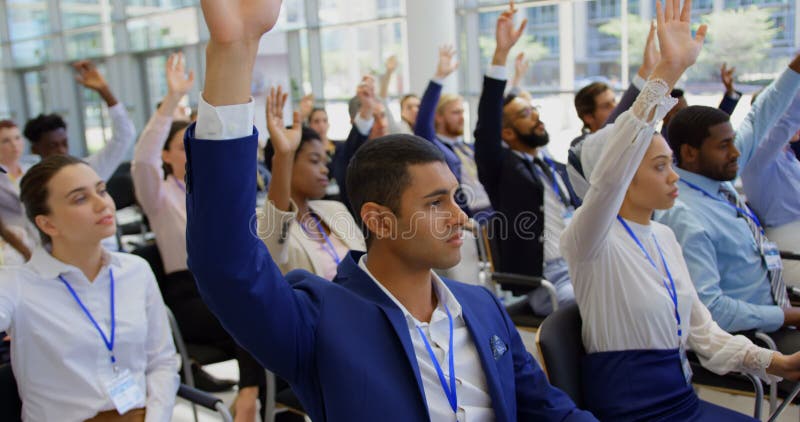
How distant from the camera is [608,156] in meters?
1.74

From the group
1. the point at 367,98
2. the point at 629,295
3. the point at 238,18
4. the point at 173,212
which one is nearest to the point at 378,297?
the point at 238,18

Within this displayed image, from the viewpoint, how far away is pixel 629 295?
6.42ft

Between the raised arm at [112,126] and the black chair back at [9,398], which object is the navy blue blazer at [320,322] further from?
the raised arm at [112,126]

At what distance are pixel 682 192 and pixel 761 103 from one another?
29.9 inches

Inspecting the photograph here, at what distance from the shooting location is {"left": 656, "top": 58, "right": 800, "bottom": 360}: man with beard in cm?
235

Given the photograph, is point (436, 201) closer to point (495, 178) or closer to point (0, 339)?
point (0, 339)

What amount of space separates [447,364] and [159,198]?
2402mm

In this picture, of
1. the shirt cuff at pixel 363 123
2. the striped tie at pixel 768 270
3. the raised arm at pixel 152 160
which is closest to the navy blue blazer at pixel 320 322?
the striped tie at pixel 768 270

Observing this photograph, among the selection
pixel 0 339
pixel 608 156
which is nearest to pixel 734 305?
pixel 608 156

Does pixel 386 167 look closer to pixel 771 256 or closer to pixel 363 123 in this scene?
pixel 771 256

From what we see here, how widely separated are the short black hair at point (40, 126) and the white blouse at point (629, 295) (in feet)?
12.1

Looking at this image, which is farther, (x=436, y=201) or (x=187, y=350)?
(x=187, y=350)

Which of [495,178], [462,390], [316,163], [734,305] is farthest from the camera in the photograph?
[495,178]

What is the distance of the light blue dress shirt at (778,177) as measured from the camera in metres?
2.98
